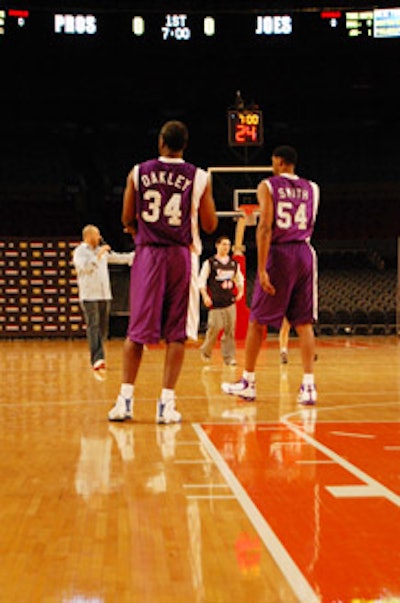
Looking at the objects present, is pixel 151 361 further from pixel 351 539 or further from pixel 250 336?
pixel 351 539

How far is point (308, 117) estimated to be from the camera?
28.5 meters

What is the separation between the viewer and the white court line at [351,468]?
12.2ft

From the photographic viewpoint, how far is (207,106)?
92.1 feet

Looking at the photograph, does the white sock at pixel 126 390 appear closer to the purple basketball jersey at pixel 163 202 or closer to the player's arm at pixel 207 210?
the purple basketball jersey at pixel 163 202

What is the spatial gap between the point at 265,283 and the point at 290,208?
0.61 m

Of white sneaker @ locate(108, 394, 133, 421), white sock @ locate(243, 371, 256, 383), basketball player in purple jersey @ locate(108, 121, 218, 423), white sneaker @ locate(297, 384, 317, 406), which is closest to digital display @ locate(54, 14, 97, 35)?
white sock @ locate(243, 371, 256, 383)

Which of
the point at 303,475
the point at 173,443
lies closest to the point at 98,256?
the point at 173,443

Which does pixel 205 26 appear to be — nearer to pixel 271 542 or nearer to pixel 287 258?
pixel 287 258

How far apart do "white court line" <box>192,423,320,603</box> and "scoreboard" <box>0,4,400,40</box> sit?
918 inches

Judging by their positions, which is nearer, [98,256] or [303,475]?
[303,475]

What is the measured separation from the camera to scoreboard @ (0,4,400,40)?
84.9ft

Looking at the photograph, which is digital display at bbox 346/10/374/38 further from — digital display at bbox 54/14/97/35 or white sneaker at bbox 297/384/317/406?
white sneaker at bbox 297/384/317/406

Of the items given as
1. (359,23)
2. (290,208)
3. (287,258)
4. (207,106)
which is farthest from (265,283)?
(207,106)

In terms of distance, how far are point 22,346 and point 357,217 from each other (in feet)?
48.5
